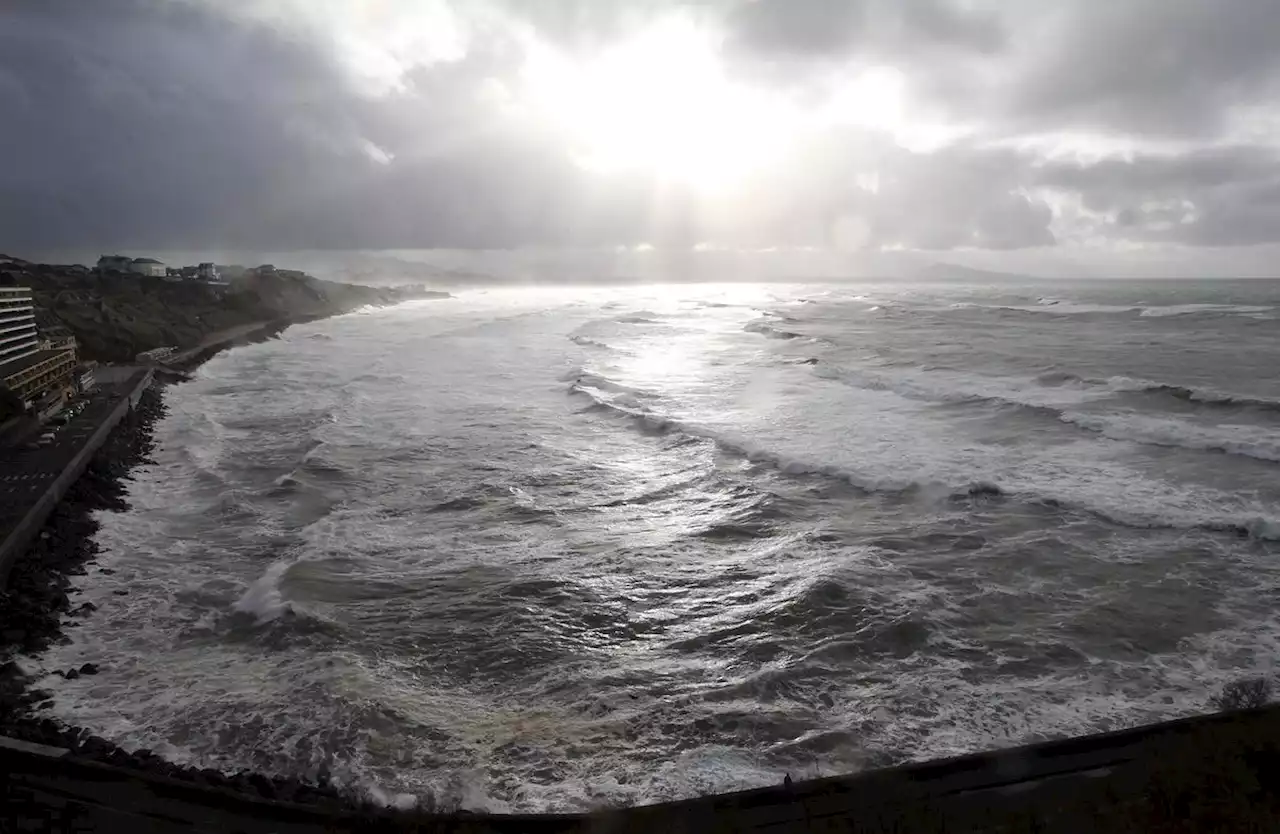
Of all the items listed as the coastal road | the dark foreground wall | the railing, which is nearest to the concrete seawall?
the coastal road

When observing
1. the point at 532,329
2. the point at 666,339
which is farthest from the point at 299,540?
the point at 532,329

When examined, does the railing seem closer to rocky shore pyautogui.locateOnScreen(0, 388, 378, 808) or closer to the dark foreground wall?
rocky shore pyautogui.locateOnScreen(0, 388, 378, 808)

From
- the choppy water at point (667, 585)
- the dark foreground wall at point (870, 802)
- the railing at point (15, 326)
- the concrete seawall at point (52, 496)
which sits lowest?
the choppy water at point (667, 585)

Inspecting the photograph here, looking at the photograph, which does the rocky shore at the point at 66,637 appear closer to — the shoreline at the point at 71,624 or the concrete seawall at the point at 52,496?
the shoreline at the point at 71,624

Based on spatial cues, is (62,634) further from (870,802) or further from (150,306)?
(150,306)

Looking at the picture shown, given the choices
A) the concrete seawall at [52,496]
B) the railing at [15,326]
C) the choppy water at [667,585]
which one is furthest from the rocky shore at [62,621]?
the railing at [15,326]

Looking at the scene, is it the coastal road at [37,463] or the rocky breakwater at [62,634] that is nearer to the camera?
the rocky breakwater at [62,634]

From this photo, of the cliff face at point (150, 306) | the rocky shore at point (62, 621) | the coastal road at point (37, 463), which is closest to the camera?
the rocky shore at point (62, 621)

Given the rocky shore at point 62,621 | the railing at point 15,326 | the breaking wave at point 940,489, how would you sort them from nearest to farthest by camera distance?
the rocky shore at point 62,621 < the breaking wave at point 940,489 < the railing at point 15,326
